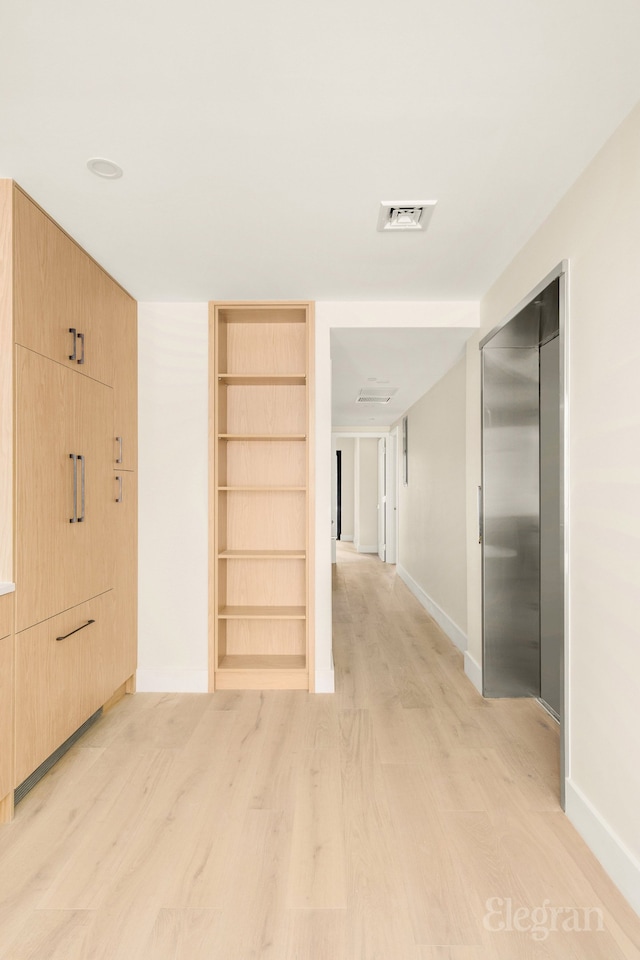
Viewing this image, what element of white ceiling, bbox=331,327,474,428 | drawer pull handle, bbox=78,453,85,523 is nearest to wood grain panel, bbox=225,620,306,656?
drawer pull handle, bbox=78,453,85,523

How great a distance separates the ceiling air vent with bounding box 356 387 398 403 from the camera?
18.1 ft

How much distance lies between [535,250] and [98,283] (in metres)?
2.13

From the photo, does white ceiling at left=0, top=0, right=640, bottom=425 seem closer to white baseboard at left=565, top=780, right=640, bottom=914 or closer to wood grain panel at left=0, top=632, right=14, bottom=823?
wood grain panel at left=0, top=632, right=14, bottom=823

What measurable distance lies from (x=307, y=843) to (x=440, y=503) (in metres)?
3.57

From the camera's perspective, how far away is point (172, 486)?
138 inches

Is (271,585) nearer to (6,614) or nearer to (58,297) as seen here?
(6,614)

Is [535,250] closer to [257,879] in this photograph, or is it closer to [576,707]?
[576,707]

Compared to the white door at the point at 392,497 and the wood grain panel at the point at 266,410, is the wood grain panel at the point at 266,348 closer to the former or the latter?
the wood grain panel at the point at 266,410

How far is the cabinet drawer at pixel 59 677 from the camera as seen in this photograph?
7.17ft

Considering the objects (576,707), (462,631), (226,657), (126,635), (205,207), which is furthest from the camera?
(462,631)

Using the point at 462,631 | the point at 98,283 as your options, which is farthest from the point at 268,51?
the point at 462,631

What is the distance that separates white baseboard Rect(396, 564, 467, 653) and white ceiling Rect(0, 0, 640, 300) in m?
2.83

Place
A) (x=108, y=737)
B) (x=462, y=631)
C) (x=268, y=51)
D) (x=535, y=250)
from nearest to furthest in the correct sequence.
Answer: (x=268, y=51) < (x=535, y=250) < (x=108, y=737) < (x=462, y=631)

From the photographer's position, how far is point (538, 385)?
3346mm
